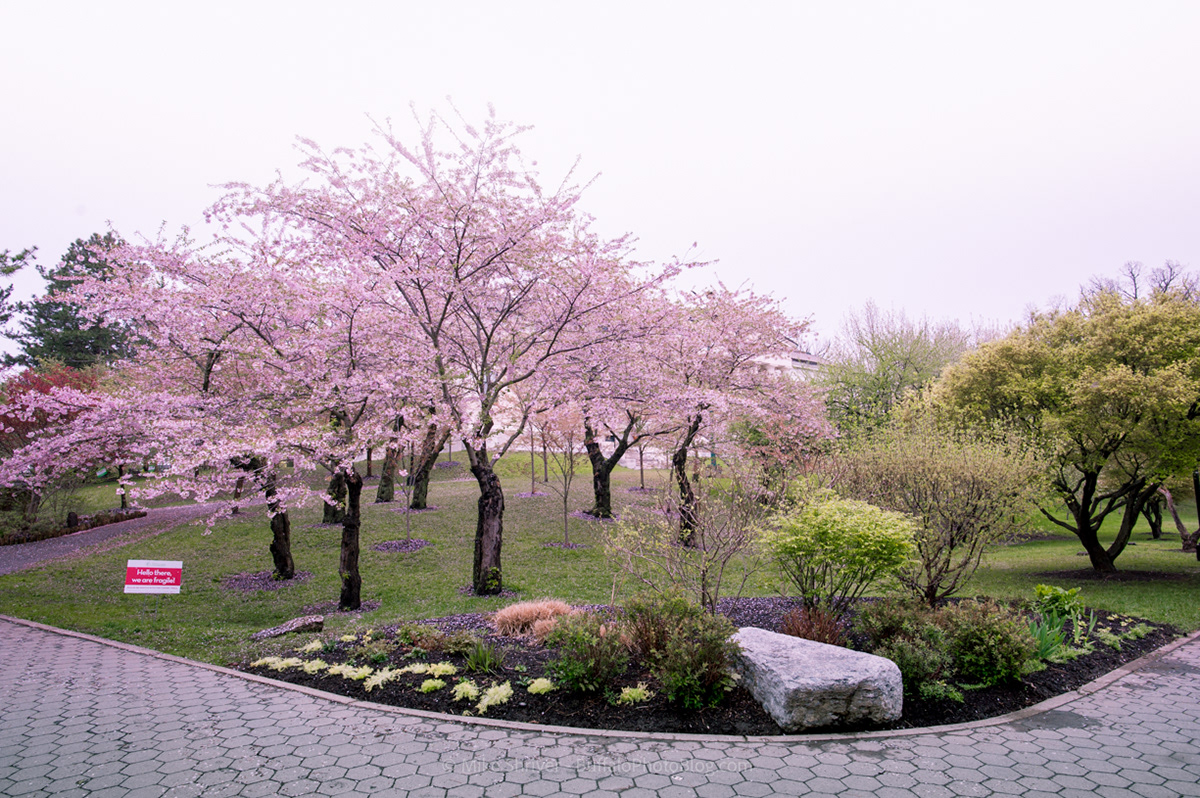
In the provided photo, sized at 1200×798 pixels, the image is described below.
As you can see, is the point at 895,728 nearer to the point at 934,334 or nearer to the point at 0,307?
the point at 0,307

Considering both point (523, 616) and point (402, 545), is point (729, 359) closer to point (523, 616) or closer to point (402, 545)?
point (402, 545)

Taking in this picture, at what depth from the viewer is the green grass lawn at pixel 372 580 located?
9.97 metres

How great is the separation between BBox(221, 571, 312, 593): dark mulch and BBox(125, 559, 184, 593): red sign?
15.3 feet

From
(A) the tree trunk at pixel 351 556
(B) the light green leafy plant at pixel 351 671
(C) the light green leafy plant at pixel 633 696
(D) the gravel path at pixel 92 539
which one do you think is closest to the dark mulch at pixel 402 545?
(A) the tree trunk at pixel 351 556

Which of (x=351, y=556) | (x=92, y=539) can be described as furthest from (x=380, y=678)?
(x=92, y=539)

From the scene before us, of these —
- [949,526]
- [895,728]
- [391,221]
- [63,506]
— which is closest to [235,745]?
[895,728]

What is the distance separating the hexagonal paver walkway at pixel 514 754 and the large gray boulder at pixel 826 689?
0.63 feet

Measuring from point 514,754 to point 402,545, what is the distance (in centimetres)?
1309

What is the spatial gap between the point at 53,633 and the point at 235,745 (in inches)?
271

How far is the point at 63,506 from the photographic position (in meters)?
20.1

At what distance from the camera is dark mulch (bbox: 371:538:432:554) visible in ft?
53.3

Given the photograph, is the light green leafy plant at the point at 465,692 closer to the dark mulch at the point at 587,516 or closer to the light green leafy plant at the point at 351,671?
the light green leafy plant at the point at 351,671

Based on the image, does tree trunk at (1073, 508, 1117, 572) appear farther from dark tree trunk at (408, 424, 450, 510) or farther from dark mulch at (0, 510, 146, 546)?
dark mulch at (0, 510, 146, 546)

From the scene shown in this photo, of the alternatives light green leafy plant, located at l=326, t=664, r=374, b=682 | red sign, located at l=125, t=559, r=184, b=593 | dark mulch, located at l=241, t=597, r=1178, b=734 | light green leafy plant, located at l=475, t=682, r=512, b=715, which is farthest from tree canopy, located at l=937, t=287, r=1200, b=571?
red sign, located at l=125, t=559, r=184, b=593
